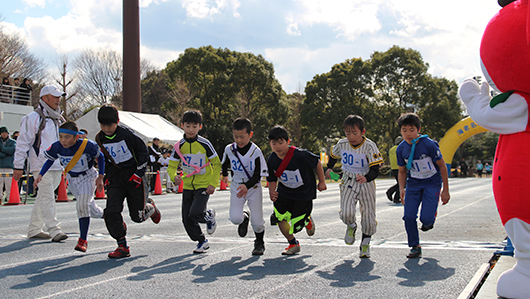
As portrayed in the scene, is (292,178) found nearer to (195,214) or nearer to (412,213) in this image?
(195,214)

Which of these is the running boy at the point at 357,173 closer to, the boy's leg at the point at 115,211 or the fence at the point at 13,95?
the boy's leg at the point at 115,211

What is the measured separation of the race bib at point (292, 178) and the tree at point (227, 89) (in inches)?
1375

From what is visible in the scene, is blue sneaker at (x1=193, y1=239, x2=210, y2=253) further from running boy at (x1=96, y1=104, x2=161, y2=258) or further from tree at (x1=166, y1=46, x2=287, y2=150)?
tree at (x1=166, y1=46, x2=287, y2=150)

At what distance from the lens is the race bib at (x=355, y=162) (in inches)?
230

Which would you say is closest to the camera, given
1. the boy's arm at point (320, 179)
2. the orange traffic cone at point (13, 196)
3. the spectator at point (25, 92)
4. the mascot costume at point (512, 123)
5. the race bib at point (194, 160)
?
the mascot costume at point (512, 123)

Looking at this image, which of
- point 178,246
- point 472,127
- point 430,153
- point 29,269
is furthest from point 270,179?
point 472,127

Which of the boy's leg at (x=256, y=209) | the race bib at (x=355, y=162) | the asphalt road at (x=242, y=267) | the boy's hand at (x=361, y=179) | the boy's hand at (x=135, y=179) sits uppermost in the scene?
the race bib at (x=355, y=162)

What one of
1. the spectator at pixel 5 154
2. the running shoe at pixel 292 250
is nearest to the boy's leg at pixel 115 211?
the running shoe at pixel 292 250

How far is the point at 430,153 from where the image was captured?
18.5 ft

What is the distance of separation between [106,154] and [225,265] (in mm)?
2226

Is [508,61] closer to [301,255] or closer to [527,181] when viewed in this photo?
[527,181]

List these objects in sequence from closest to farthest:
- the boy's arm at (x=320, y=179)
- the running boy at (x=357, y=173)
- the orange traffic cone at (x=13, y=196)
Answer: the running boy at (x=357, y=173), the boy's arm at (x=320, y=179), the orange traffic cone at (x=13, y=196)

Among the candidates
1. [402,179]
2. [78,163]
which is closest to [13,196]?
[78,163]

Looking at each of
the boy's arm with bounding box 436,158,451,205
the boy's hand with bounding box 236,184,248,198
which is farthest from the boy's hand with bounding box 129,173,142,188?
the boy's arm with bounding box 436,158,451,205
